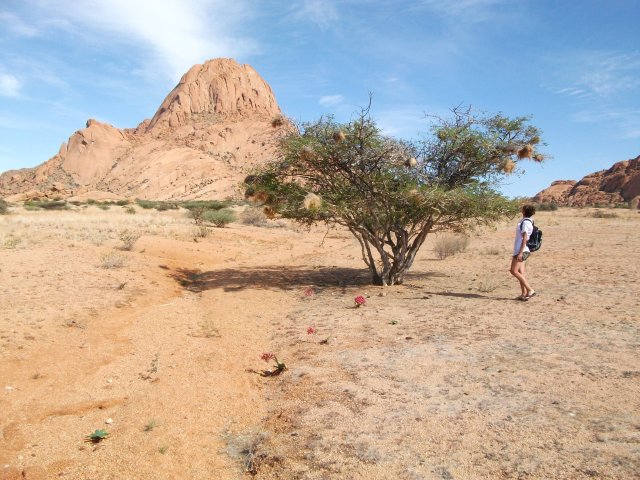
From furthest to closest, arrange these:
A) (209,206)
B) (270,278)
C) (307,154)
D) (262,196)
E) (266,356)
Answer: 1. (209,206)
2. (270,278)
3. (262,196)
4. (307,154)
5. (266,356)

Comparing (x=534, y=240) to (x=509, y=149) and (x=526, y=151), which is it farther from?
(x=509, y=149)

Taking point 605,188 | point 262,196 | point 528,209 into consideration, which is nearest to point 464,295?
point 528,209

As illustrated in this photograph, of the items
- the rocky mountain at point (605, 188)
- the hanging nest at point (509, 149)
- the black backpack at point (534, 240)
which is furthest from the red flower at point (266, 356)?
the rocky mountain at point (605, 188)

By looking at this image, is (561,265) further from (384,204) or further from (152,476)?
(152,476)

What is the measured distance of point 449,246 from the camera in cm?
1792

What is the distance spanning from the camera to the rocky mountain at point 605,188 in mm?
Result: 86750

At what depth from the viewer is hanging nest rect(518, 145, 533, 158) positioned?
10250 millimetres

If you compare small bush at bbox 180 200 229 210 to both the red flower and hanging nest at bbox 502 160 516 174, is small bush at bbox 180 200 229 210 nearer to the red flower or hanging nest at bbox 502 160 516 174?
hanging nest at bbox 502 160 516 174

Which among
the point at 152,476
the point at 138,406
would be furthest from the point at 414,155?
the point at 152,476

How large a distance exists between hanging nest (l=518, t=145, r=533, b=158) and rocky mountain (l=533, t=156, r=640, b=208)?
8086 cm

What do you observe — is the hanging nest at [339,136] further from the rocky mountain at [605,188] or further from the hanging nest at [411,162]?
the rocky mountain at [605,188]

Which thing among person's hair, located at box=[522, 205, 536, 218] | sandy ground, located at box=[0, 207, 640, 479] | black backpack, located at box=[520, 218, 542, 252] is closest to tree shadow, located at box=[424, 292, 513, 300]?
sandy ground, located at box=[0, 207, 640, 479]

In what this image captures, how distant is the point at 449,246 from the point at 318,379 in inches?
528

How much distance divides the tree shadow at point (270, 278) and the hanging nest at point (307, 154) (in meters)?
A: 3.37
